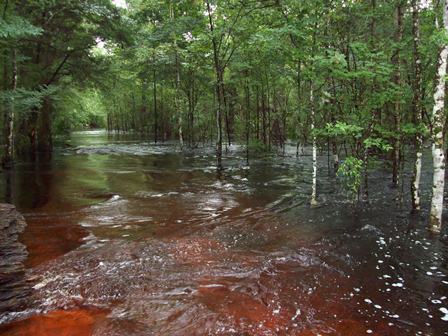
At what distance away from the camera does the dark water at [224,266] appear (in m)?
4.54

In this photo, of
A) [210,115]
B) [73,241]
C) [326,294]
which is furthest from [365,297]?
[210,115]

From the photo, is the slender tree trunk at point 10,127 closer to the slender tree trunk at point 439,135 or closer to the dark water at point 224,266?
the dark water at point 224,266

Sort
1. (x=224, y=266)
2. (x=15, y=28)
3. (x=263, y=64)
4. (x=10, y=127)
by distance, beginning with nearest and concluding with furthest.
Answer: (x=224, y=266), (x=15, y=28), (x=10, y=127), (x=263, y=64)

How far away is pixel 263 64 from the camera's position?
18.1 metres

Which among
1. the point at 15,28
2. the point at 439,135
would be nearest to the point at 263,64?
the point at 15,28

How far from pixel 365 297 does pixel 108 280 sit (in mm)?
3790

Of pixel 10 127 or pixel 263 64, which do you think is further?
pixel 263 64

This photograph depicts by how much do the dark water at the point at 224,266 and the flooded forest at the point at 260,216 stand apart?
0.10 ft

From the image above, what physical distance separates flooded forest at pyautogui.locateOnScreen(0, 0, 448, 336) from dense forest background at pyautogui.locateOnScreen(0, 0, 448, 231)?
9 cm

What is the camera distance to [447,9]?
6.72m

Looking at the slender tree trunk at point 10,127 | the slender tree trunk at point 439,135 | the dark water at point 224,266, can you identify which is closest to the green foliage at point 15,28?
the slender tree trunk at point 10,127

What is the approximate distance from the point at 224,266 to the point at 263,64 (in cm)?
1394

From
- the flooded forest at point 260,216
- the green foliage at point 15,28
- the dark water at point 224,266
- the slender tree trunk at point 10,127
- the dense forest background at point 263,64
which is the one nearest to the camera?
the dark water at point 224,266

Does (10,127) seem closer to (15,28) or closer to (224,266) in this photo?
(15,28)
